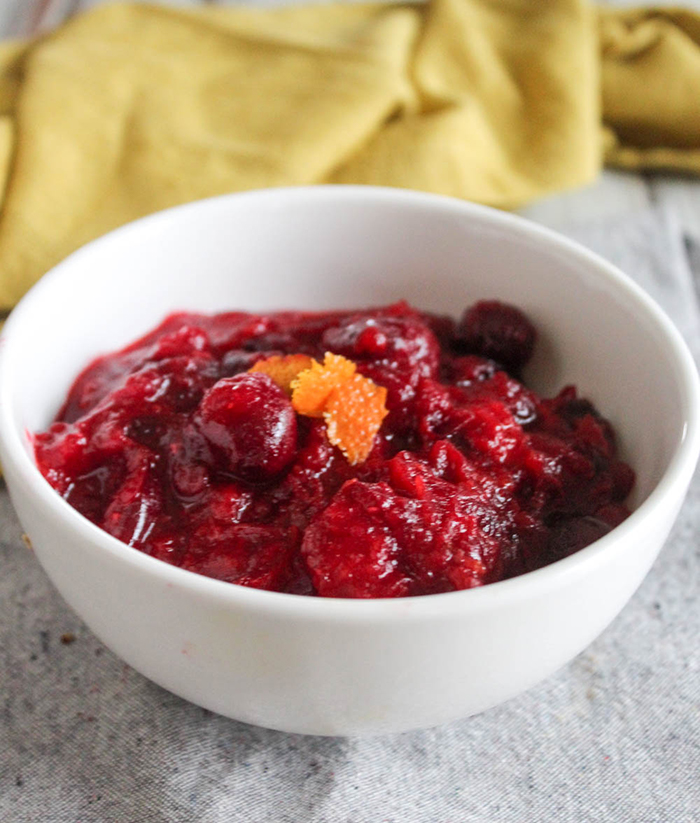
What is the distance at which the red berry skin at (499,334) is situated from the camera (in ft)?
6.13

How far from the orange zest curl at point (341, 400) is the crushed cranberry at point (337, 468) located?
2 cm

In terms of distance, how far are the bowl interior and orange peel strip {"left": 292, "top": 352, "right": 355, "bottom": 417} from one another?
451 millimetres

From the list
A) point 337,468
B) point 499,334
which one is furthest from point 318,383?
point 499,334

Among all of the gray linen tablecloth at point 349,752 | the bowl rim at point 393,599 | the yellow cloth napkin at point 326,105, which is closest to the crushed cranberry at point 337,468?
the bowl rim at point 393,599

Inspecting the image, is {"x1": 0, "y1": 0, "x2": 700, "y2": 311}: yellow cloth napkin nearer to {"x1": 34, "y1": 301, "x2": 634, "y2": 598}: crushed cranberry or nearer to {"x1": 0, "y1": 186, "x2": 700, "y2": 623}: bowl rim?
{"x1": 0, "y1": 186, "x2": 700, "y2": 623}: bowl rim

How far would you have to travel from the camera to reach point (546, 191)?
2.79 meters

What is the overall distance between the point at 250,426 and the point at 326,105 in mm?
1498

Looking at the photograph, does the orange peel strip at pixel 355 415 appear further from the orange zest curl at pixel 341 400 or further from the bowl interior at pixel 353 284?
the bowl interior at pixel 353 284

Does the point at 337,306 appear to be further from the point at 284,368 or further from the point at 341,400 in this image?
the point at 341,400

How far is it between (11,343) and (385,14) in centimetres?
207

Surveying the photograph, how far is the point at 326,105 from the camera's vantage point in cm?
268

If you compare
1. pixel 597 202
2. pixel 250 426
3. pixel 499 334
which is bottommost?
pixel 597 202

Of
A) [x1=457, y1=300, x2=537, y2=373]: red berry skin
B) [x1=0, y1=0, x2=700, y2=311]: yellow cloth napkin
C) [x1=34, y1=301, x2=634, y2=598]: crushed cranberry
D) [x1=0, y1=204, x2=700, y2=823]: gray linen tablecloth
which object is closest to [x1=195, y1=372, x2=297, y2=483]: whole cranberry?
[x1=34, y1=301, x2=634, y2=598]: crushed cranberry

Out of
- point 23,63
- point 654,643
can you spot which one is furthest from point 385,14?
point 654,643
